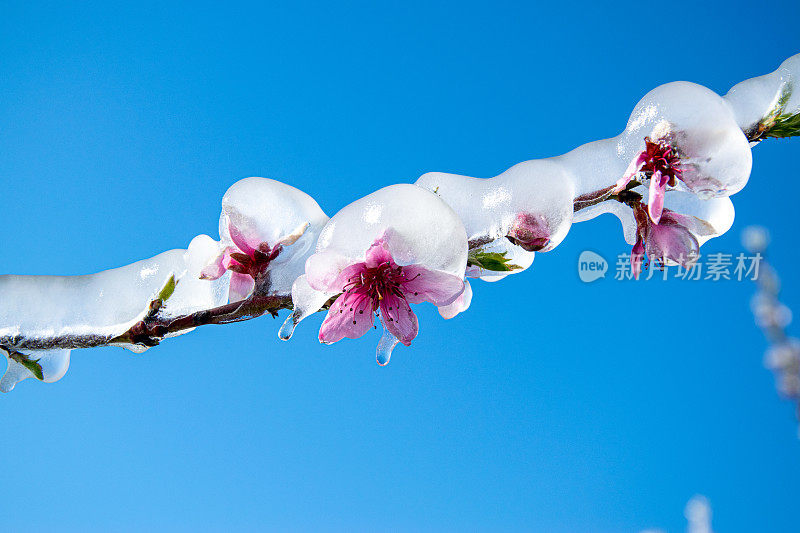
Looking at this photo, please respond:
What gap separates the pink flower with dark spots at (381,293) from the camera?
25cm

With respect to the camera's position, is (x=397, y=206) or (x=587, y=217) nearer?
(x=397, y=206)

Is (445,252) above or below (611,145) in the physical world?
below

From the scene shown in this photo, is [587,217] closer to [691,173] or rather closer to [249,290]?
[691,173]

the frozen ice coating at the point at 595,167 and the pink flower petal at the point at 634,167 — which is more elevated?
the frozen ice coating at the point at 595,167

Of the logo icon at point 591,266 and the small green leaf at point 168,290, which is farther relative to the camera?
the logo icon at point 591,266

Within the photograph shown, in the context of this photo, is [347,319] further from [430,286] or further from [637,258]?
[637,258]

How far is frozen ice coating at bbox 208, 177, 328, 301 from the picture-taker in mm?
289

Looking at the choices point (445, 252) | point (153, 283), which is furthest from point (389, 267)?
point (153, 283)

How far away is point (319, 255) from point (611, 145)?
0.17m

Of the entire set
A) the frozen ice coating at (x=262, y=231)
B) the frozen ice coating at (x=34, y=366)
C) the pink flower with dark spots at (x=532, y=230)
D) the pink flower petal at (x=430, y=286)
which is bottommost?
the frozen ice coating at (x=34, y=366)

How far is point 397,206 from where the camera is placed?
237 millimetres

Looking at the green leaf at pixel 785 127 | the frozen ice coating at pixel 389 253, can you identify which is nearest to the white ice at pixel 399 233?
the frozen ice coating at pixel 389 253

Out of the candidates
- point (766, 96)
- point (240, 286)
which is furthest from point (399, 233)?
point (766, 96)

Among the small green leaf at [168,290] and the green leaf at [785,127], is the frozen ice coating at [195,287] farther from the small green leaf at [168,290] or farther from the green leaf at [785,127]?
the green leaf at [785,127]
